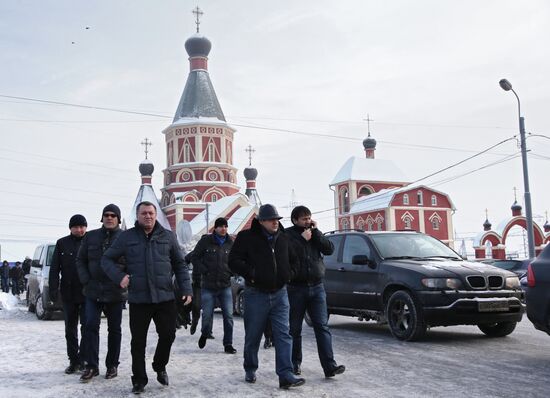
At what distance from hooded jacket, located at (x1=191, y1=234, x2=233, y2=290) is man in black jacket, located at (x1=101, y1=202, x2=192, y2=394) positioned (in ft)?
9.42

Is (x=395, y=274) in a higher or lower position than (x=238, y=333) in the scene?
higher

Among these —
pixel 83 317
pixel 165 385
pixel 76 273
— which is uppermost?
pixel 76 273

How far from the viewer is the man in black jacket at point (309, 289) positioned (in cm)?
664

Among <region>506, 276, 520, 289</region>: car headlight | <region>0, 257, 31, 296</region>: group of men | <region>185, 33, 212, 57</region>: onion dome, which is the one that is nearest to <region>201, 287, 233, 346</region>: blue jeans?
<region>506, 276, 520, 289</region>: car headlight

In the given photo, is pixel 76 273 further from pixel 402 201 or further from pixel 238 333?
pixel 402 201

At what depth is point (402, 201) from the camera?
58.4m

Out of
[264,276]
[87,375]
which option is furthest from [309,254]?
A: [87,375]

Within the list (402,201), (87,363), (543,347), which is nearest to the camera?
(87,363)

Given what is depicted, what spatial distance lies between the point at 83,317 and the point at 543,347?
6001 millimetres

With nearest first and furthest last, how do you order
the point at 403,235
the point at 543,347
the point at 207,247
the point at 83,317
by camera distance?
1. the point at 83,317
2. the point at 543,347
3. the point at 207,247
4. the point at 403,235

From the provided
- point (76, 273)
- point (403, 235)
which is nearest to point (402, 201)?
point (403, 235)

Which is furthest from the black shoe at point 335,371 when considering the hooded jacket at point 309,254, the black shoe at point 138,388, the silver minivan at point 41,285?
the silver minivan at point 41,285

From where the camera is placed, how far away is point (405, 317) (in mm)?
9656

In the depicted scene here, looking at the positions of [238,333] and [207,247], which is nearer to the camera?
[207,247]
